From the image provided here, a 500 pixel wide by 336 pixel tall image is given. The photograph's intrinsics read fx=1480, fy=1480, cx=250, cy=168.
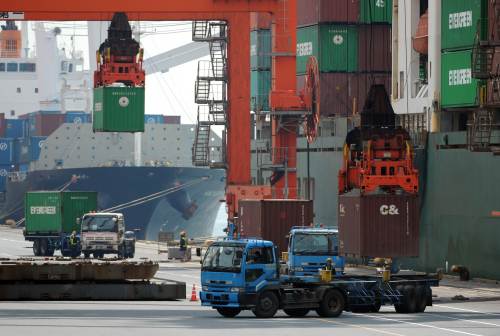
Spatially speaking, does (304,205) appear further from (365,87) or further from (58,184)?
(58,184)

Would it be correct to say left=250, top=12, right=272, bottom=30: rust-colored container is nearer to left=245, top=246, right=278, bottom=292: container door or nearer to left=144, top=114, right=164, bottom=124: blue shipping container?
left=144, top=114, right=164, bottom=124: blue shipping container

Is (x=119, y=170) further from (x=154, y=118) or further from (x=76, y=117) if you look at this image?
(x=154, y=118)

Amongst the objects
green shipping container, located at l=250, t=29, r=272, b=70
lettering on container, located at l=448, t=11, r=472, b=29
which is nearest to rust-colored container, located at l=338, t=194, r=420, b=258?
lettering on container, located at l=448, t=11, r=472, b=29

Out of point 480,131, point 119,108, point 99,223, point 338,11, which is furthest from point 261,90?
point 480,131

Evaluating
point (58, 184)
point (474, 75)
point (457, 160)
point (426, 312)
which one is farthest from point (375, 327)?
point (58, 184)

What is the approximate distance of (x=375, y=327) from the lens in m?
36.4

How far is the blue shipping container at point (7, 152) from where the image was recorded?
5733 inches

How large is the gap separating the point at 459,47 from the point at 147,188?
75140 millimetres

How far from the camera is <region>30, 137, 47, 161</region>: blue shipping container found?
14293 cm

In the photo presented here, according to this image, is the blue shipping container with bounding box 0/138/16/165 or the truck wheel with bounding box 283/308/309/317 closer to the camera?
the truck wheel with bounding box 283/308/309/317

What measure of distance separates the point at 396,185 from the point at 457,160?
38.0 ft

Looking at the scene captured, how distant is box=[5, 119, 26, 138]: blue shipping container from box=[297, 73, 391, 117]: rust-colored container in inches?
2657

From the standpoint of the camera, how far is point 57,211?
8662 cm

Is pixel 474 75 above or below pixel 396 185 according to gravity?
above
